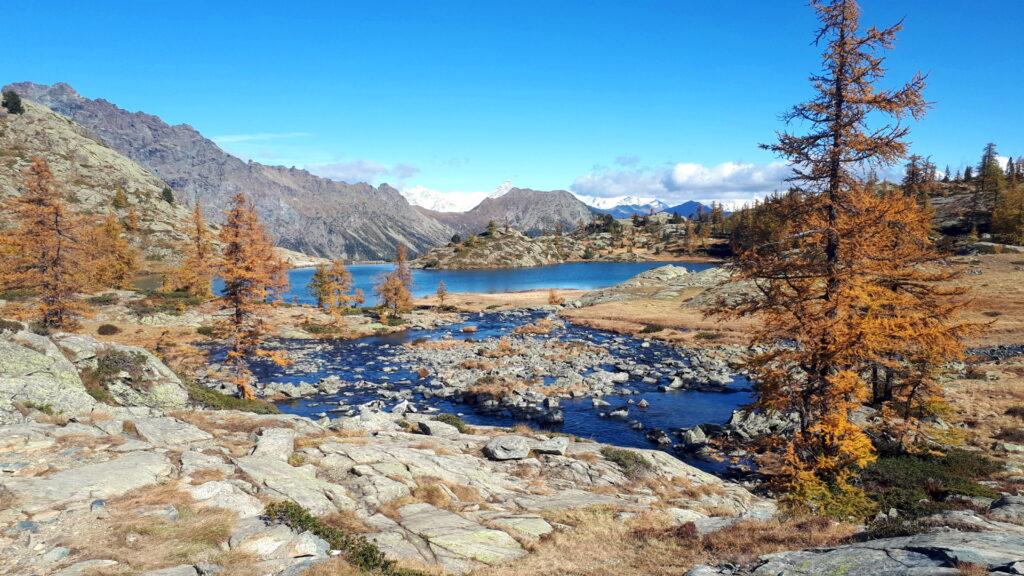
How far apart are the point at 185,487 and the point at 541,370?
114 feet

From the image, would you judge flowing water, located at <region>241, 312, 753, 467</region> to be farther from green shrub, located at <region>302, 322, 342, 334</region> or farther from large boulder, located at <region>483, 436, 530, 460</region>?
large boulder, located at <region>483, 436, 530, 460</region>

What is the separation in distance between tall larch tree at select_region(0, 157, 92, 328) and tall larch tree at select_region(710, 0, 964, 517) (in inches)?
1718

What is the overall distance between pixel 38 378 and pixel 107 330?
45.4 metres

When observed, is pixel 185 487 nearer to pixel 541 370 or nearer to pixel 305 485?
pixel 305 485

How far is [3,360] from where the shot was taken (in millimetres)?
20797

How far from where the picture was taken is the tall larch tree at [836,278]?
1560 cm

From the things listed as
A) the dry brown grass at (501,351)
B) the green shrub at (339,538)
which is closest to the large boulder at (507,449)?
the green shrub at (339,538)

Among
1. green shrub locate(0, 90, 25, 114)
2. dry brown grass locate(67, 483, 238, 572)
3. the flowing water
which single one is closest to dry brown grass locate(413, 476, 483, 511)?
dry brown grass locate(67, 483, 238, 572)

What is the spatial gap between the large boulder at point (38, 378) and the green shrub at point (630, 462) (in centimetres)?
2287

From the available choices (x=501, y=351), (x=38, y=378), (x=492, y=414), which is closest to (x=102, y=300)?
(x=501, y=351)

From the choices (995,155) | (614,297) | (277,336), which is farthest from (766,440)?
(995,155)

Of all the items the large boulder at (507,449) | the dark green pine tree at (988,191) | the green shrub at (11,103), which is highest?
the green shrub at (11,103)

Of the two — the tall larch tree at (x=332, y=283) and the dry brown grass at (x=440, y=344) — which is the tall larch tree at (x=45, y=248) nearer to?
the dry brown grass at (x=440, y=344)

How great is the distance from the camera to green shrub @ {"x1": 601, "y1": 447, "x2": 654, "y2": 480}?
2173 centimetres
